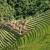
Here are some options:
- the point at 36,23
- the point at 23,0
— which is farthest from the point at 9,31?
the point at 23,0

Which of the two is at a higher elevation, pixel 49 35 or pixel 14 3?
pixel 49 35

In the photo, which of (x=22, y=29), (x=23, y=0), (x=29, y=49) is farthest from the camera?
(x=23, y=0)

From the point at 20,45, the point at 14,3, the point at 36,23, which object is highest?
the point at 36,23

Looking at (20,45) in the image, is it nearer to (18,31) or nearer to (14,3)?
(18,31)

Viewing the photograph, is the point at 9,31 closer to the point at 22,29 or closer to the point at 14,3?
the point at 22,29

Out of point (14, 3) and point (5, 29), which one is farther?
point (14, 3)

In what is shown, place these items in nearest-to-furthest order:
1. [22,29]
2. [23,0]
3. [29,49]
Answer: [29,49] < [22,29] < [23,0]
